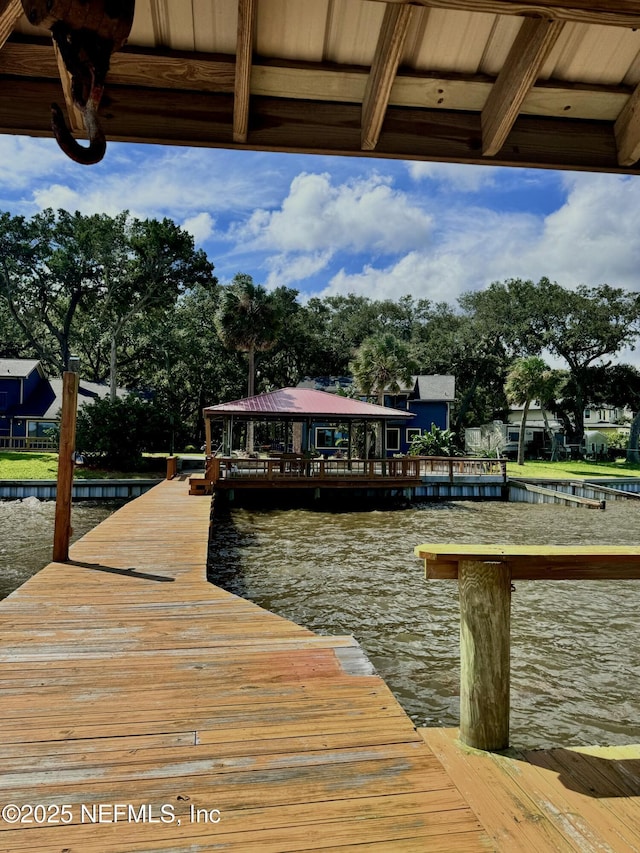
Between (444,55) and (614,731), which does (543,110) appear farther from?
(614,731)

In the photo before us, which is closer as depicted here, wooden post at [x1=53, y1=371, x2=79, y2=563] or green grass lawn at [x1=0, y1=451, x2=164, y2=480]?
wooden post at [x1=53, y1=371, x2=79, y2=563]

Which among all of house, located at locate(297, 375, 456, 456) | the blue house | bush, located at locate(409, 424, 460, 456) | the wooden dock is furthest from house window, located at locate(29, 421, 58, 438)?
the wooden dock

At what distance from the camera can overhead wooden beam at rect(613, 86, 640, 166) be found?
2.19m

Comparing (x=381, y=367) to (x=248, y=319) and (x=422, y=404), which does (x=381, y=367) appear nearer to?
(x=422, y=404)

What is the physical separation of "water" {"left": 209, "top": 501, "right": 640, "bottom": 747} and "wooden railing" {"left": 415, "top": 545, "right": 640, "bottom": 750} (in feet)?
7.98

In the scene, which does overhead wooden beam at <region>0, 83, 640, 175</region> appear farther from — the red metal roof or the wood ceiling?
the red metal roof

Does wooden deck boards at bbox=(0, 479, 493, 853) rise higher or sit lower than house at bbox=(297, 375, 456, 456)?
lower

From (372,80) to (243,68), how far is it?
0.50 metres

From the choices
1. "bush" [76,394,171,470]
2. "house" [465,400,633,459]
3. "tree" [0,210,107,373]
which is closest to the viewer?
"bush" [76,394,171,470]

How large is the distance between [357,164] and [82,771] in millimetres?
3023

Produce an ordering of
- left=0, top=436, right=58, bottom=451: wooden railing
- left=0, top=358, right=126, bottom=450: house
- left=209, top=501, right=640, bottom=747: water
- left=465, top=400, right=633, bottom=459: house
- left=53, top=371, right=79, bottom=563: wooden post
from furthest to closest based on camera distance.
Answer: left=465, top=400, right=633, bottom=459: house
left=0, top=358, right=126, bottom=450: house
left=0, top=436, right=58, bottom=451: wooden railing
left=53, top=371, right=79, bottom=563: wooden post
left=209, top=501, right=640, bottom=747: water

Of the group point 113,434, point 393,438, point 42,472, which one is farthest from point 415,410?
point 42,472

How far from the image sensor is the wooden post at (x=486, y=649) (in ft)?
7.93

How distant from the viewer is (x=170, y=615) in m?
4.46
